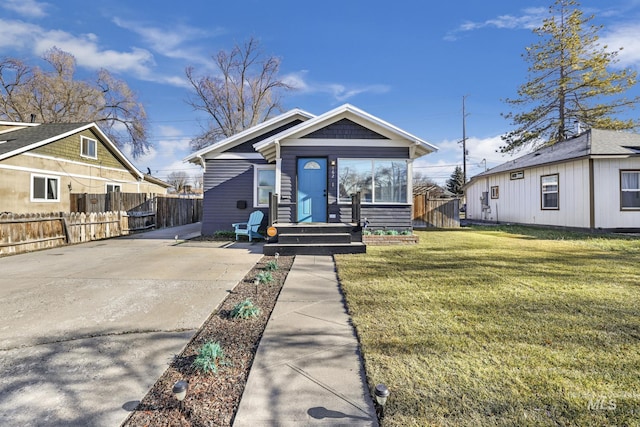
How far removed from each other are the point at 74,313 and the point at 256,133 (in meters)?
8.48

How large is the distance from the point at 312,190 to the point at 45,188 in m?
12.5

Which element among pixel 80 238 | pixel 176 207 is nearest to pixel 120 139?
pixel 176 207

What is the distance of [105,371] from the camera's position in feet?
7.45

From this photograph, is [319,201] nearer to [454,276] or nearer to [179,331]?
[454,276]

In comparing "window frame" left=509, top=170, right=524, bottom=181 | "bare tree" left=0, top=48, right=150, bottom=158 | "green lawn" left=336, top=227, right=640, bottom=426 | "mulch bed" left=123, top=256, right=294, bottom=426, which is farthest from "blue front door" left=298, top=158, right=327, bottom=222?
"bare tree" left=0, top=48, right=150, bottom=158

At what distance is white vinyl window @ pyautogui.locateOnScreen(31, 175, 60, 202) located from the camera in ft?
Answer: 42.0

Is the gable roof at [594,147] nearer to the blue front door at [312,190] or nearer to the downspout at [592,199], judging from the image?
the downspout at [592,199]

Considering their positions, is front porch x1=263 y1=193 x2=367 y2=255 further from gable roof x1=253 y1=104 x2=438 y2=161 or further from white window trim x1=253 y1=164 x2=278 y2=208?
white window trim x1=253 y1=164 x2=278 y2=208

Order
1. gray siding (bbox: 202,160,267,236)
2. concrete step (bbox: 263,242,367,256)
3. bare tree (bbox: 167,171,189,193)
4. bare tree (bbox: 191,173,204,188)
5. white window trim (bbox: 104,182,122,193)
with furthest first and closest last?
bare tree (bbox: 191,173,204,188), bare tree (bbox: 167,171,189,193), white window trim (bbox: 104,182,122,193), gray siding (bbox: 202,160,267,236), concrete step (bbox: 263,242,367,256)

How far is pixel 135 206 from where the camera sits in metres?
14.8

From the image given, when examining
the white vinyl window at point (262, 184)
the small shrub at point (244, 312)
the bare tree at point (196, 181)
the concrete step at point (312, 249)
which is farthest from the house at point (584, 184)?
the bare tree at point (196, 181)

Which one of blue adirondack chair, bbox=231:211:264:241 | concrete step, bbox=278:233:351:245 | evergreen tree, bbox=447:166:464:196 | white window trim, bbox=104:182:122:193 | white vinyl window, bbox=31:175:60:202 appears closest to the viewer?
concrete step, bbox=278:233:351:245

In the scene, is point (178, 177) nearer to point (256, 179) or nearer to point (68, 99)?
point (68, 99)

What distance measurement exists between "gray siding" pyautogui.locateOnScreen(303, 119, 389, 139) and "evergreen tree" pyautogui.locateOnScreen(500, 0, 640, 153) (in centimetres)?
1635
